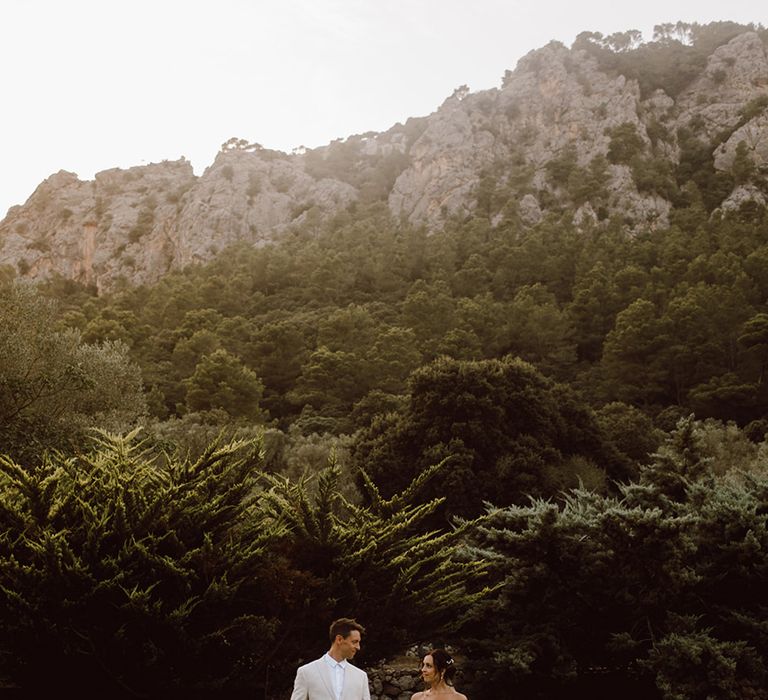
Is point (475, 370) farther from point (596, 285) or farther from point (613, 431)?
point (596, 285)

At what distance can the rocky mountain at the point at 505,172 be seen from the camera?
A: 9375cm

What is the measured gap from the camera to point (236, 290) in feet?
220

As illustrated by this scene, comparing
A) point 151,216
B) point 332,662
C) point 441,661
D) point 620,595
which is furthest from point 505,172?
point 332,662

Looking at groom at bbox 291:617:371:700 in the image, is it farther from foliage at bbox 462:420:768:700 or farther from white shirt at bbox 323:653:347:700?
foliage at bbox 462:420:768:700

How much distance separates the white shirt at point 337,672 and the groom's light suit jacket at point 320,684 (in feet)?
0.07

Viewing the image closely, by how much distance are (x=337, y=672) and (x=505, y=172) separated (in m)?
109

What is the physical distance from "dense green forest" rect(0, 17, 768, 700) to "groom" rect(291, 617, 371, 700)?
13.3 ft

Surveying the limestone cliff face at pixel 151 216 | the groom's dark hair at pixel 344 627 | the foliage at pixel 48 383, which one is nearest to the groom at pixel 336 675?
the groom's dark hair at pixel 344 627

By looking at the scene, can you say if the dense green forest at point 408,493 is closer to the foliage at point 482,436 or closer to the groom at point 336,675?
the foliage at point 482,436

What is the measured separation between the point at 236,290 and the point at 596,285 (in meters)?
31.1

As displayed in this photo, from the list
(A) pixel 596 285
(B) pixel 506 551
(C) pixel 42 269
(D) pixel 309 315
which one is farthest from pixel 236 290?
(C) pixel 42 269

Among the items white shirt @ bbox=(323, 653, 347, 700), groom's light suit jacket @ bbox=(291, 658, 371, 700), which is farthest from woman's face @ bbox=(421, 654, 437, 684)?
white shirt @ bbox=(323, 653, 347, 700)

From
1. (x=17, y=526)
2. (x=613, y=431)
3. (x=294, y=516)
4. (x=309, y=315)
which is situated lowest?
(x=613, y=431)

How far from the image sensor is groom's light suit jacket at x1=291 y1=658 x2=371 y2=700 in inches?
219
